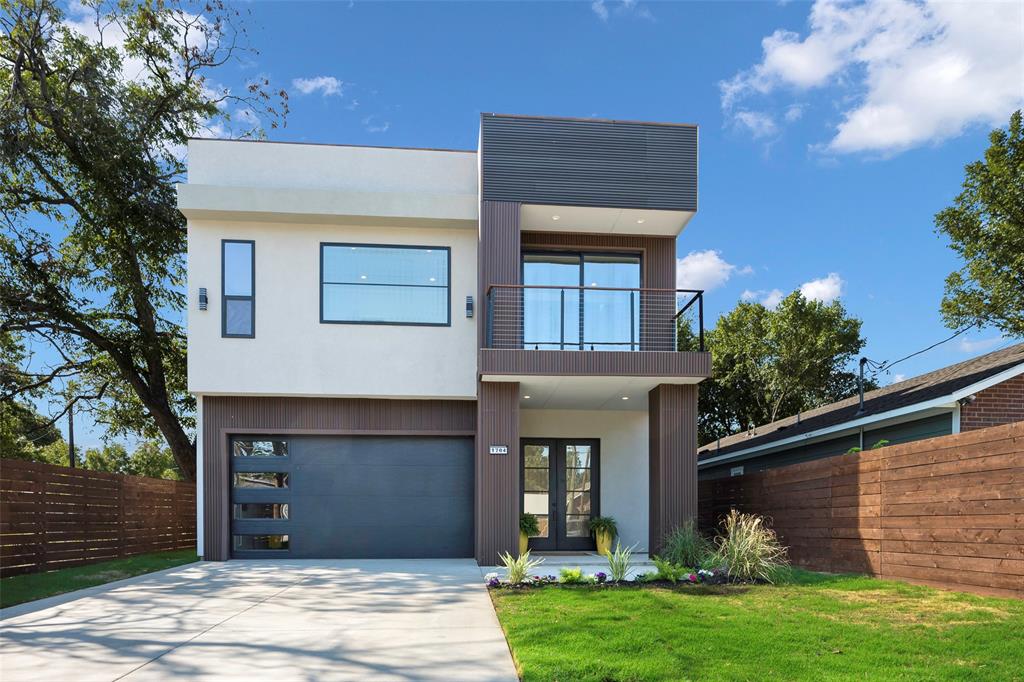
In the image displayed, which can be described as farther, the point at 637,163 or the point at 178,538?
the point at 178,538

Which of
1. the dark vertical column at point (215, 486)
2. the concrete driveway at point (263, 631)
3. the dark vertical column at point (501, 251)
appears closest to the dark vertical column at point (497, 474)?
the dark vertical column at point (501, 251)

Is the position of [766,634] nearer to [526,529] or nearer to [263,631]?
[263,631]

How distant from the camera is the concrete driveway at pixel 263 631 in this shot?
575 centimetres

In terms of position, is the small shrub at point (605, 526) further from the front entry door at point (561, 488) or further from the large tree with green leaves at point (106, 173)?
the large tree with green leaves at point (106, 173)

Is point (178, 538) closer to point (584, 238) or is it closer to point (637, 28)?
point (584, 238)

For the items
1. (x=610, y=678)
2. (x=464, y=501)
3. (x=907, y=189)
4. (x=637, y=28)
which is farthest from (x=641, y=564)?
(x=907, y=189)

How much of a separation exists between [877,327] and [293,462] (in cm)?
2634

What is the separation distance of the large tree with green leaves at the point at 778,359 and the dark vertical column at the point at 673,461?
Result: 54.2 feet

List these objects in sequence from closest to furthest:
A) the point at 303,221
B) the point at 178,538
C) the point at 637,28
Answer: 1. the point at 303,221
2. the point at 178,538
3. the point at 637,28

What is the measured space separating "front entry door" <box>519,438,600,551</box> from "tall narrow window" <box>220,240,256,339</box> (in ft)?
18.2

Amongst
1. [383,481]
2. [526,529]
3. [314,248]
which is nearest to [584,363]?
[526,529]

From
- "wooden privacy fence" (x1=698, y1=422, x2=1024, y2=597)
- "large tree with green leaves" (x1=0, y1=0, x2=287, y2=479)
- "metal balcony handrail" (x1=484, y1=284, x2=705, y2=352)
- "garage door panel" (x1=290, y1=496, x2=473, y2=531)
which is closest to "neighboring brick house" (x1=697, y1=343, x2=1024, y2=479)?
"wooden privacy fence" (x1=698, y1=422, x2=1024, y2=597)

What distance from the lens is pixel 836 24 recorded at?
53.7 ft

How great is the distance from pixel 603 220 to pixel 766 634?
792 centimetres
